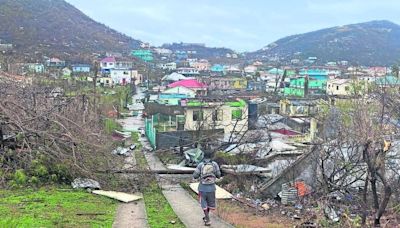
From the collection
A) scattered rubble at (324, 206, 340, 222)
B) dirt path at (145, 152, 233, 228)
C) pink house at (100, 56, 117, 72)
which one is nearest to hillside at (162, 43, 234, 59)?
pink house at (100, 56, 117, 72)

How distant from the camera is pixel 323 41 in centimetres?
14250

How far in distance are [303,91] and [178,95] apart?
18430 mm

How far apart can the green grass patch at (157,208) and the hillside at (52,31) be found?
58671 mm

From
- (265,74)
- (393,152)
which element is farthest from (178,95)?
(265,74)

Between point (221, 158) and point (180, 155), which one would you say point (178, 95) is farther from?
point (221, 158)

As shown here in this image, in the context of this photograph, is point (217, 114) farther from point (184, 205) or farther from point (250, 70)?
point (250, 70)

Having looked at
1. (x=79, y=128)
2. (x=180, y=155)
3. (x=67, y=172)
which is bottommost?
(x=180, y=155)

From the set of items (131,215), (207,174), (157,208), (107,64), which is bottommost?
(157,208)

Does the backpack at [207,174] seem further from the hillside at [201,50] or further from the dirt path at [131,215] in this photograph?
the hillside at [201,50]

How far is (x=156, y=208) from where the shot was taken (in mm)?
9633

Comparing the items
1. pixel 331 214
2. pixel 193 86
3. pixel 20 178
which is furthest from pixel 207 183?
pixel 193 86

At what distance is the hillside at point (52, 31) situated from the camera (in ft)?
260

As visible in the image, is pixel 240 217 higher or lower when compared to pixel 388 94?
lower

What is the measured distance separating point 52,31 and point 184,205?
95168 mm
